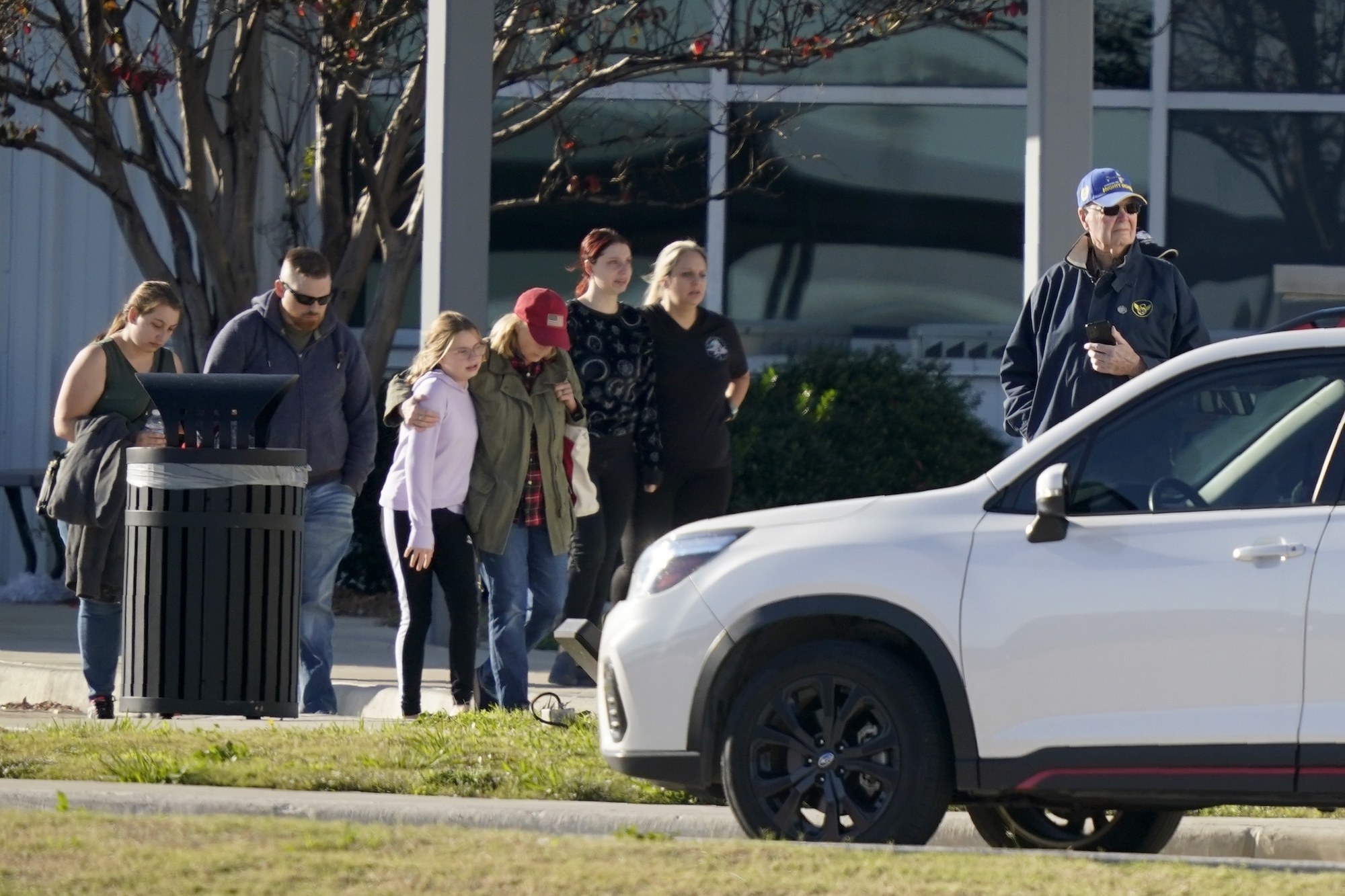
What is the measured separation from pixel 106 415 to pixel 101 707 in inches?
46.4

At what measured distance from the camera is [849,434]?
13.1 meters

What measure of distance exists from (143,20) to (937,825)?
11274 mm

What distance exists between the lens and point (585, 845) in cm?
567

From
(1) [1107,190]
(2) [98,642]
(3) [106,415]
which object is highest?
(1) [1107,190]

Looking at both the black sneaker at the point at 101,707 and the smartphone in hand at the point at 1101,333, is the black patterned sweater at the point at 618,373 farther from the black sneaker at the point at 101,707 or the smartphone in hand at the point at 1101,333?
the smartphone in hand at the point at 1101,333

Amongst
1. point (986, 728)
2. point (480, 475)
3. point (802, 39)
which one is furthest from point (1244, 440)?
point (802, 39)

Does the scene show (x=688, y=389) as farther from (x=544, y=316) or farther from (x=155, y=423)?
(x=155, y=423)

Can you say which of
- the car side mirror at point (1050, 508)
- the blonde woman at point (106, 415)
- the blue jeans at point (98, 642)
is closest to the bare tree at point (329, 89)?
the blonde woman at point (106, 415)

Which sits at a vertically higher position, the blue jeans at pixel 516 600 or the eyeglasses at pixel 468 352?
the eyeglasses at pixel 468 352

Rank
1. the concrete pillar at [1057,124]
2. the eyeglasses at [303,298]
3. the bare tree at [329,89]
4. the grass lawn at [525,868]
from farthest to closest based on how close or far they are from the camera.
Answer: the bare tree at [329,89] < the concrete pillar at [1057,124] < the eyeglasses at [303,298] < the grass lawn at [525,868]

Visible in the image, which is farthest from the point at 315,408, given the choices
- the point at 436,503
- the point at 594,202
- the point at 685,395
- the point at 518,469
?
the point at 594,202

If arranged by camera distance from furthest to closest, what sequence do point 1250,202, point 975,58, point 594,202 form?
1. point 975,58
2. point 1250,202
3. point 594,202

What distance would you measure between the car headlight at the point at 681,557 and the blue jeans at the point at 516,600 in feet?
9.08

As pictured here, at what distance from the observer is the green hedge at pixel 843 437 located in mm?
12750
